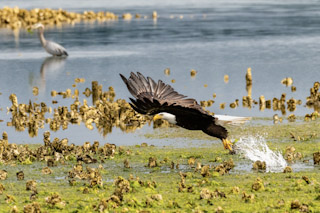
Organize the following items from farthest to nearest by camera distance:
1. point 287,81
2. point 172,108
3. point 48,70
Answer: point 48,70, point 287,81, point 172,108

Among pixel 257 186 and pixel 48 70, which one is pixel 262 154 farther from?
pixel 48 70

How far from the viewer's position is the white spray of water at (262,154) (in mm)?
11602

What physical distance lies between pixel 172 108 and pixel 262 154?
1.78 m

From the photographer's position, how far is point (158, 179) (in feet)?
35.4

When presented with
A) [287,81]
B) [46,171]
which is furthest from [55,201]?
[287,81]

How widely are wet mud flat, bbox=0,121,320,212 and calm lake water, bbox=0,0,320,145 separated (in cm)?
186

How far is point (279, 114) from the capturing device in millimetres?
16781

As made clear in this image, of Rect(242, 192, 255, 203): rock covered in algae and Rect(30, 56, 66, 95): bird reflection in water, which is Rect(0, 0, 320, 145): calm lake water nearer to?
Rect(30, 56, 66, 95): bird reflection in water

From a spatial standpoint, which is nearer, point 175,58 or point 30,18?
point 175,58

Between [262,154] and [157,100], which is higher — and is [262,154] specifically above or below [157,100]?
below

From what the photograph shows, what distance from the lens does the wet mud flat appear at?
8.93 metres

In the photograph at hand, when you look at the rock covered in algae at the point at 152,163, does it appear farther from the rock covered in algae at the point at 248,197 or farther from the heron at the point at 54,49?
the heron at the point at 54,49

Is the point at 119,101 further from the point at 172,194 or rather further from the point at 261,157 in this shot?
the point at 172,194

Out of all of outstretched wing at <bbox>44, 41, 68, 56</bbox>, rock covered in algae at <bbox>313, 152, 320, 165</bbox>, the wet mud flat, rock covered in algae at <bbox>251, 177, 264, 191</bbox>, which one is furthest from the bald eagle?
outstretched wing at <bbox>44, 41, 68, 56</bbox>
